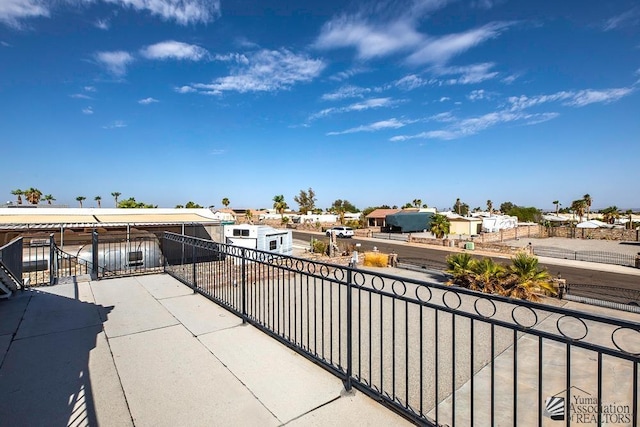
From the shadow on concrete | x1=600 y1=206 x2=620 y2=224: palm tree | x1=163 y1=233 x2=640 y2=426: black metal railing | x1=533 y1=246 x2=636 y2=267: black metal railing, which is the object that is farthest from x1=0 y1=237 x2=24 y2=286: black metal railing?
x1=600 y1=206 x2=620 y2=224: palm tree

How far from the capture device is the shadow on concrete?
8.86 ft

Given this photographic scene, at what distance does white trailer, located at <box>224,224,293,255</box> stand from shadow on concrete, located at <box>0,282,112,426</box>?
455 inches

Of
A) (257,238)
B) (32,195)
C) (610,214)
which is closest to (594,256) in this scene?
(257,238)

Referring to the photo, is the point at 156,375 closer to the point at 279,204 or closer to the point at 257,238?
the point at 257,238

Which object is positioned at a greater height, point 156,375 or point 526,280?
point 156,375

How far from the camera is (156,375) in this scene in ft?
11.0

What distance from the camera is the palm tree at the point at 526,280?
1077 centimetres

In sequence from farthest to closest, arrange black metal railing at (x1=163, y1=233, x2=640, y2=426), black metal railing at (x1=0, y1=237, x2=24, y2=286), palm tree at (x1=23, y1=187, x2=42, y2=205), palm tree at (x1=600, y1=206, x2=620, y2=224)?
palm tree at (x1=600, y1=206, x2=620, y2=224)
palm tree at (x1=23, y1=187, x2=42, y2=205)
black metal railing at (x1=0, y1=237, x2=24, y2=286)
black metal railing at (x1=163, y1=233, x2=640, y2=426)

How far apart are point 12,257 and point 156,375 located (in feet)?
16.5

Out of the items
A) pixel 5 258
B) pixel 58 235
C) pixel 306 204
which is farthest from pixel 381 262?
pixel 306 204

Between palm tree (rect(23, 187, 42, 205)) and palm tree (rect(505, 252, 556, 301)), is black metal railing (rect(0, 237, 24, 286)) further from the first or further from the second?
palm tree (rect(23, 187, 42, 205))

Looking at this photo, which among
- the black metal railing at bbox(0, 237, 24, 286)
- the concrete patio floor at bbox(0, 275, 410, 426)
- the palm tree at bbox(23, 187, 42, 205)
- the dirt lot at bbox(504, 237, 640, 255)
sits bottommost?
the dirt lot at bbox(504, 237, 640, 255)

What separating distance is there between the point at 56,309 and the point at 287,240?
46.7 ft

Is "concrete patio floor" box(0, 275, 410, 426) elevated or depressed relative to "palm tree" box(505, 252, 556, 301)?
elevated
